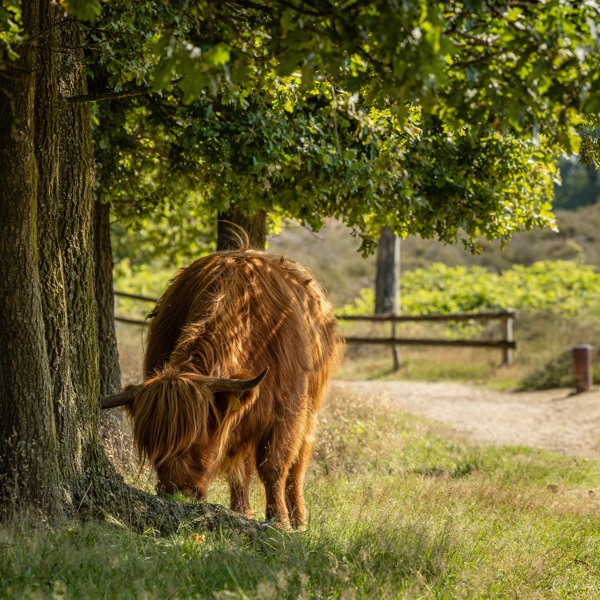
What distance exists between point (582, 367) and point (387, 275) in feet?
26.3

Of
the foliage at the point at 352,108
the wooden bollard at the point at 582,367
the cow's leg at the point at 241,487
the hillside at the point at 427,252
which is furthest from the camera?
the hillside at the point at 427,252

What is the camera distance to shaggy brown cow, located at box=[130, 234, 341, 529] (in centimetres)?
520

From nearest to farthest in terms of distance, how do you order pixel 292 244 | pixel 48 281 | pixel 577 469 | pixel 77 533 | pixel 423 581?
pixel 423 581, pixel 77 533, pixel 48 281, pixel 577 469, pixel 292 244

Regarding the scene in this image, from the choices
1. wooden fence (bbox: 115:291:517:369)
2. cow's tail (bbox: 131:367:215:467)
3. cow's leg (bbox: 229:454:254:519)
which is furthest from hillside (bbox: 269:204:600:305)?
cow's tail (bbox: 131:367:215:467)

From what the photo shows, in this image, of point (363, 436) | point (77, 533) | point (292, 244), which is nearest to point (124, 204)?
point (363, 436)

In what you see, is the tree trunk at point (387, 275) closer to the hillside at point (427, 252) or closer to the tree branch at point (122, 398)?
the hillside at point (427, 252)

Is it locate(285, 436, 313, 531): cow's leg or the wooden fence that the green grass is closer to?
locate(285, 436, 313, 531): cow's leg

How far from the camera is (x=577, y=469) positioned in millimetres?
8984

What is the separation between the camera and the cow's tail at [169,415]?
5.13 meters

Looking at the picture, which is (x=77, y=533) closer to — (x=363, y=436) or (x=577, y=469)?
(x=363, y=436)

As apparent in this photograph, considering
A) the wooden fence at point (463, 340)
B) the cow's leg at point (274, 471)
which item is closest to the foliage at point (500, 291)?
the wooden fence at point (463, 340)

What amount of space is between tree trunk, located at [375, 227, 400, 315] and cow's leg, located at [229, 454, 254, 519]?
15.2 meters

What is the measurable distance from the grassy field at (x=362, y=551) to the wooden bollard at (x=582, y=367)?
658 centimetres

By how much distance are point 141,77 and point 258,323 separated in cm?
202
